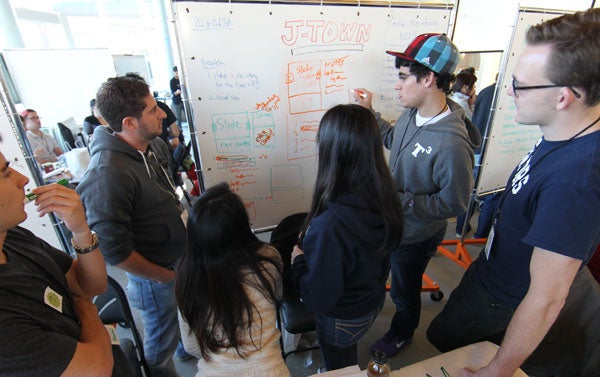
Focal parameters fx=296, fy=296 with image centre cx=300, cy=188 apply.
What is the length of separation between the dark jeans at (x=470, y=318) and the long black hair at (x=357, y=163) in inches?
18.2

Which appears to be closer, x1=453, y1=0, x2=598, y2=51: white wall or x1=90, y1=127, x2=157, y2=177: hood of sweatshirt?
x1=90, y1=127, x2=157, y2=177: hood of sweatshirt

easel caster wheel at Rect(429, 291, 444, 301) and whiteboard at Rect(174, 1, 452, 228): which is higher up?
whiteboard at Rect(174, 1, 452, 228)

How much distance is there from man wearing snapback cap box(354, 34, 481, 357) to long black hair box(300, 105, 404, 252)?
0.45 meters

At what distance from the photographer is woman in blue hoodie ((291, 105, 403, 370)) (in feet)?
3.56

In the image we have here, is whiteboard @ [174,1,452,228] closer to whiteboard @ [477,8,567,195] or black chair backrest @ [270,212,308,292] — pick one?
black chair backrest @ [270,212,308,292]

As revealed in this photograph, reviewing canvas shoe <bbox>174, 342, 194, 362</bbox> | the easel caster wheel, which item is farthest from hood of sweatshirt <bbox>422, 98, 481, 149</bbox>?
canvas shoe <bbox>174, 342, 194, 362</bbox>

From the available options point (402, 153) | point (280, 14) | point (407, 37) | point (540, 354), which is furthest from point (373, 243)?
point (407, 37)

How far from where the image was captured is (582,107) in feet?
2.75

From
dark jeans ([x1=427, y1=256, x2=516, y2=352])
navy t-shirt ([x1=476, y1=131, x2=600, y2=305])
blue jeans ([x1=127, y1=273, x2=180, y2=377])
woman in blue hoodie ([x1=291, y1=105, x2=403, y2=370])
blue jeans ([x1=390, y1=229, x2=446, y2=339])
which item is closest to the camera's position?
navy t-shirt ([x1=476, y1=131, x2=600, y2=305])

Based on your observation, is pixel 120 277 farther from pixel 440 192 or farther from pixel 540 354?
pixel 540 354

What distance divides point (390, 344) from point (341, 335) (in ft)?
2.48

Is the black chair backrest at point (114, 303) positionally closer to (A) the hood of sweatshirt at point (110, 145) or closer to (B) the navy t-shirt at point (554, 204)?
(A) the hood of sweatshirt at point (110, 145)

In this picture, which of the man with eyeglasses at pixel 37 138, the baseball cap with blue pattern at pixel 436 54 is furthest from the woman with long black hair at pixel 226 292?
the man with eyeglasses at pixel 37 138

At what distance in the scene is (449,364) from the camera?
1004mm
